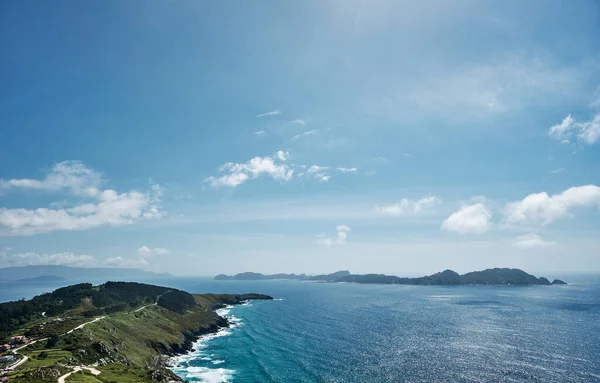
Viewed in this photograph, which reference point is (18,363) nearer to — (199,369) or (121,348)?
(121,348)

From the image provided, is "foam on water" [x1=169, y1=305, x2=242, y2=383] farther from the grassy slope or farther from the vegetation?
the vegetation

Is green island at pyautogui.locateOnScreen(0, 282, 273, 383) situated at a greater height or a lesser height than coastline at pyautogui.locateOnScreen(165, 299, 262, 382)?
greater

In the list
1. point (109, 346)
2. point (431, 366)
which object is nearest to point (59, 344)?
point (109, 346)

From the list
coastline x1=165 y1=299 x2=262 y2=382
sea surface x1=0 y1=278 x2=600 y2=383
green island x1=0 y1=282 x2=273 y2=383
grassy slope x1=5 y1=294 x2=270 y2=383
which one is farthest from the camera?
coastline x1=165 y1=299 x2=262 y2=382

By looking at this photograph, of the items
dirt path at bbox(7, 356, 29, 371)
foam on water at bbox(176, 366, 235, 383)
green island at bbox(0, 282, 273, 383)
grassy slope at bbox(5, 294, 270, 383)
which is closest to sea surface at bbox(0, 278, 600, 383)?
foam on water at bbox(176, 366, 235, 383)

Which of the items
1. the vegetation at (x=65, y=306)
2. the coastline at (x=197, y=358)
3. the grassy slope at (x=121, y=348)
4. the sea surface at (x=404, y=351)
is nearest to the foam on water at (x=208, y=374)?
the coastline at (x=197, y=358)

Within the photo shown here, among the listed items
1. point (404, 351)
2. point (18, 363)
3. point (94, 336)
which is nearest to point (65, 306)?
Answer: point (94, 336)

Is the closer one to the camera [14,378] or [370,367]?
[14,378]

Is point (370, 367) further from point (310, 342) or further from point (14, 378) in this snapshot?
point (14, 378)
